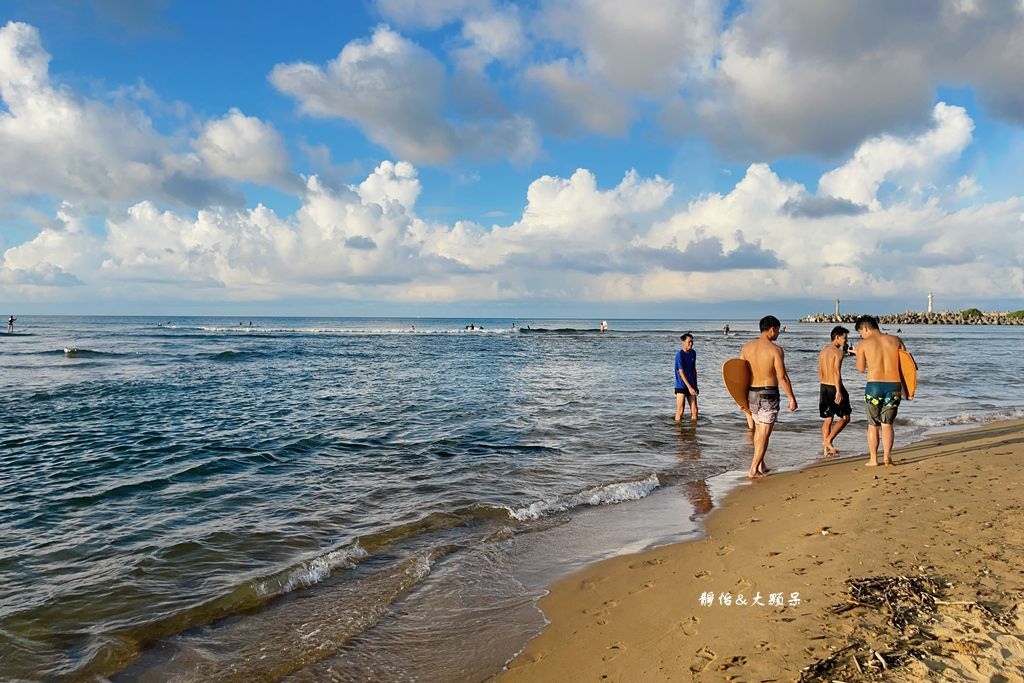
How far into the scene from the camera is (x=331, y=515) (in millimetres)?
7641

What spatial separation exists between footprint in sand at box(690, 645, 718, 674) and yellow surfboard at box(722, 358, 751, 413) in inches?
220

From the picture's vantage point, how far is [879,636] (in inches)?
140

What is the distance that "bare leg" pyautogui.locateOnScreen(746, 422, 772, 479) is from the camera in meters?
8.84

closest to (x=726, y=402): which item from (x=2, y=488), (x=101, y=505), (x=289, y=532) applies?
(x=289, y=532)

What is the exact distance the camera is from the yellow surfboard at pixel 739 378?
29.0 feet

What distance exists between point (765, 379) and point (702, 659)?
580 centimetres

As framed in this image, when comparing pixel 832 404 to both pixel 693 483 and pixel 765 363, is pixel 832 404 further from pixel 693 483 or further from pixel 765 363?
pixel 693 483

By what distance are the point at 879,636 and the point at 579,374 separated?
23.4 meters

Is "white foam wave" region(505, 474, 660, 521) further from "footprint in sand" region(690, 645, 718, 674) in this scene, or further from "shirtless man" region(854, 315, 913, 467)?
"footprint in sand" region(690, 645, 718, 674)

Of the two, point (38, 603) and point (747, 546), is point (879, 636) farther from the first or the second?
point (38, 603)

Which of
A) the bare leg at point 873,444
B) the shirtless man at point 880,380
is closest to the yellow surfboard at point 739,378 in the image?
the shirtless man at point 880,380

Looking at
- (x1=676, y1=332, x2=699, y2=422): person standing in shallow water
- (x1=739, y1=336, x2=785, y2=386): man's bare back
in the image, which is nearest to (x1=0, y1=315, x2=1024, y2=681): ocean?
(x1=676, y1=332, x2=699, y2=422): person standing in shallow water

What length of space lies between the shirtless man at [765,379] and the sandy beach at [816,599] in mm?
A: 1689

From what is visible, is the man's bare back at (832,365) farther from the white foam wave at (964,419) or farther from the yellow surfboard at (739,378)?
the white foam wave at (964,419)
